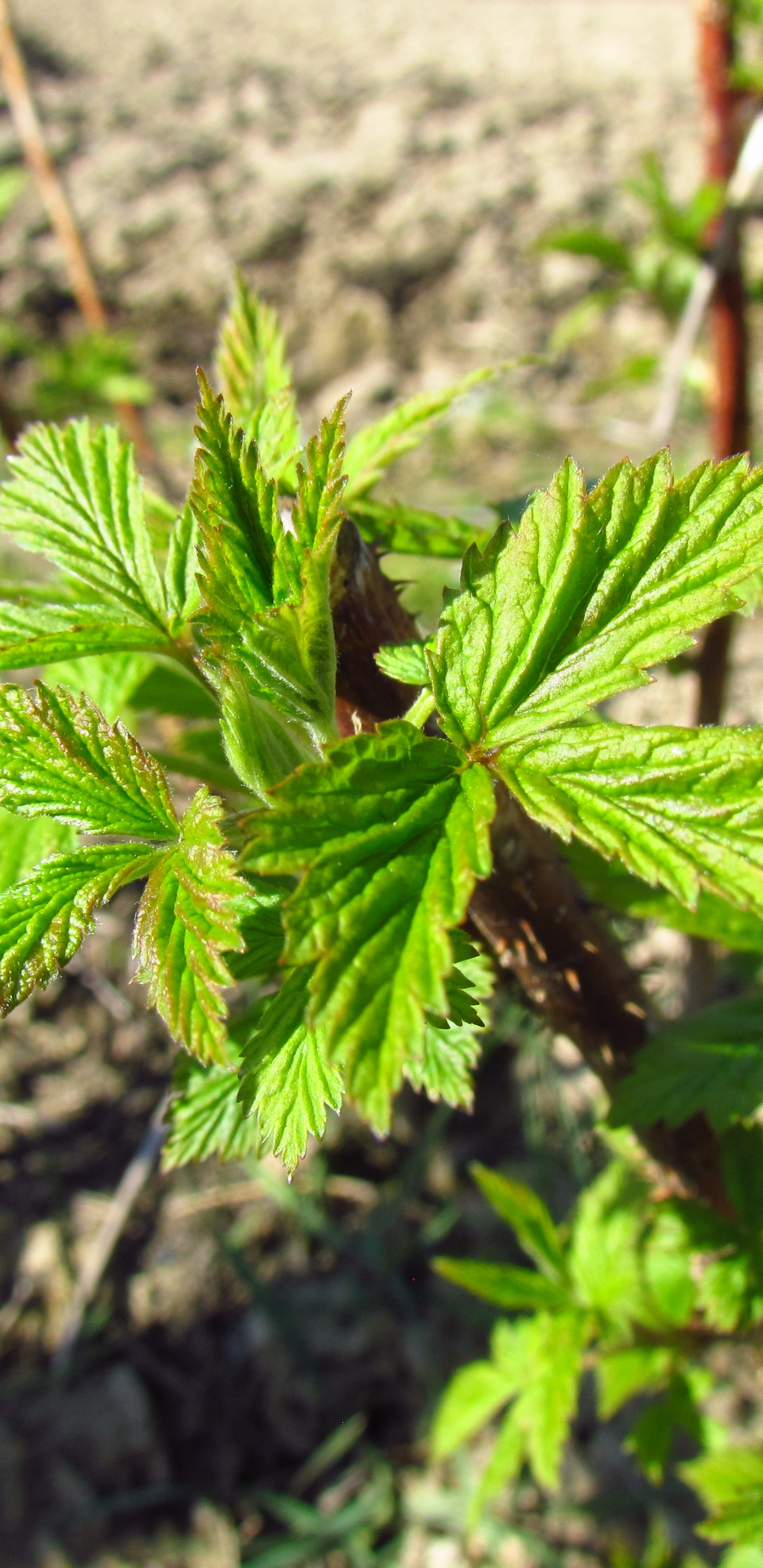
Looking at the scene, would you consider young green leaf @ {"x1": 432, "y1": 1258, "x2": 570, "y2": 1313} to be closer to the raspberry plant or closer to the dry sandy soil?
the raspberry plant

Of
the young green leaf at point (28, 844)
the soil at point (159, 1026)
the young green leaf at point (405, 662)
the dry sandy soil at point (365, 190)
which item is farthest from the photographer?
the dry sandy soil at point (365, 190)

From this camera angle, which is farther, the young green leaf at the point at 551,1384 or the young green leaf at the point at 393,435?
the young green leaf at the point at 551,1384

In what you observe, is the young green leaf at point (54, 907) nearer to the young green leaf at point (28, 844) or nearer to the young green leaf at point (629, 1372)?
the young green leaf at point (28, 844)

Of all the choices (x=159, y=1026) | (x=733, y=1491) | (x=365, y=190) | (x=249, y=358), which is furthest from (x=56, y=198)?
(x=733, y=1491)

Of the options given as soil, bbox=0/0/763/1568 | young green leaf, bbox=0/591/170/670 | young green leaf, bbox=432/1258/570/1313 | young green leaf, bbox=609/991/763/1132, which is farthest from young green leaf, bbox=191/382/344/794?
young green leaf, bbox=432/1258/570/1313

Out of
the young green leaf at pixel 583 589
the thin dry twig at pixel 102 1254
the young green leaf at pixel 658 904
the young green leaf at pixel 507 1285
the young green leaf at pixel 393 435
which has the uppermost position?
the young green leaf at pixel 393 435

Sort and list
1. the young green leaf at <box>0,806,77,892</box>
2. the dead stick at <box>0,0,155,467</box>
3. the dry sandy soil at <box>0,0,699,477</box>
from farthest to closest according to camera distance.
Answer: the dry sandy soil at <box>0,0,699,477</box>, the dead stick at <box>0,0,155,467</box>, the young green leaf at <box>0,806,77,892</box>

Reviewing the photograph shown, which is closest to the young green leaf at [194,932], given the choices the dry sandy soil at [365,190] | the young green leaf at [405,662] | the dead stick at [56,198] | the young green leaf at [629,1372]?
the young green leaf at [405,662]

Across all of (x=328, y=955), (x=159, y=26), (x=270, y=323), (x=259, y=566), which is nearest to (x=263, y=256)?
(x=159, y=26)
